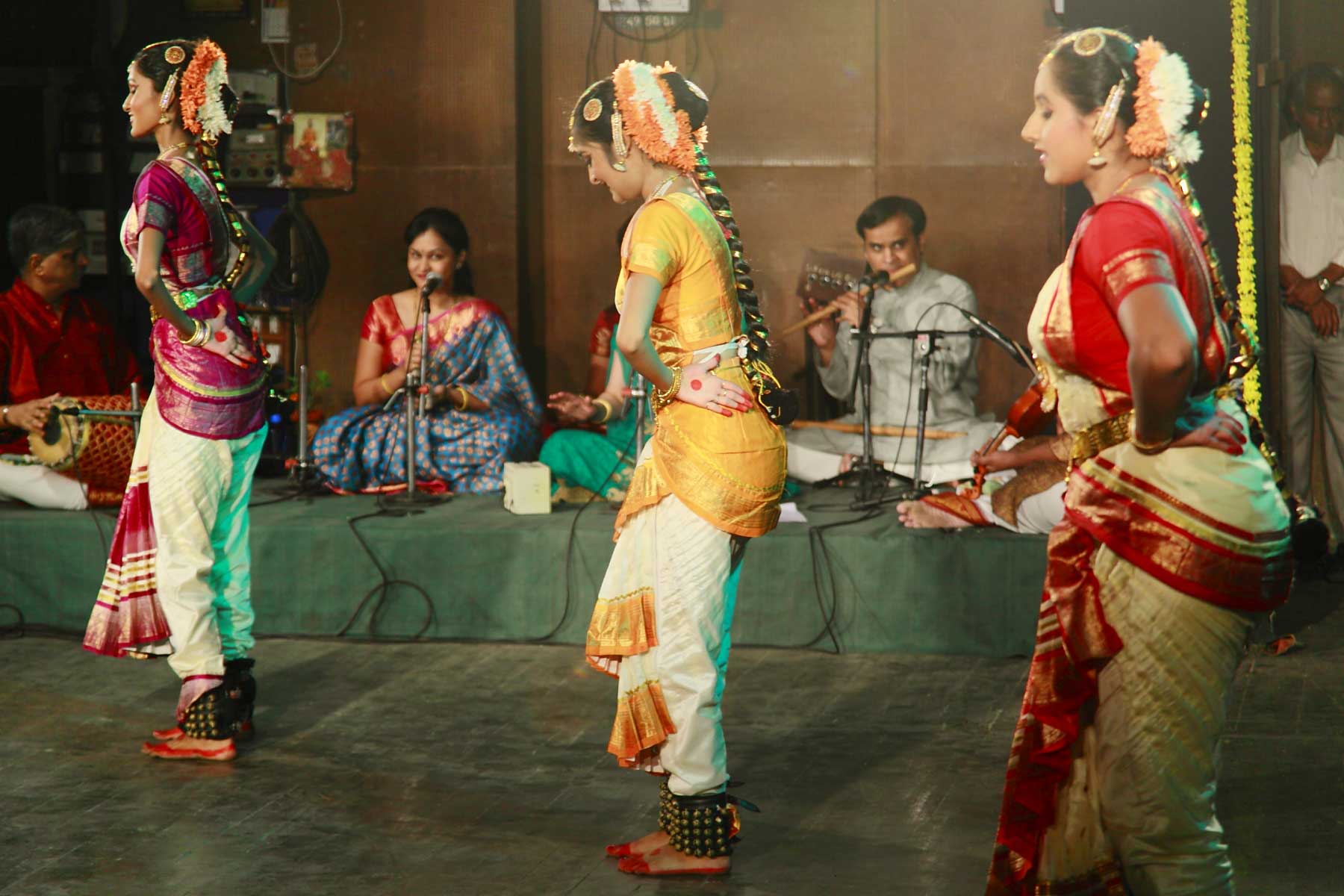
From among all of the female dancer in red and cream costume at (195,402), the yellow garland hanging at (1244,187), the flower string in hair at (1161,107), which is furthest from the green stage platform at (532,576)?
the flower string in hair at (1161,107)

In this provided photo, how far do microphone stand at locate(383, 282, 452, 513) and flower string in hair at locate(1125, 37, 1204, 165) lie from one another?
3400 millimetres

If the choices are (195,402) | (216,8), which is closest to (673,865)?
(195,402)

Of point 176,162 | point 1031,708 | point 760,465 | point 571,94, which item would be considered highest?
point 571,94

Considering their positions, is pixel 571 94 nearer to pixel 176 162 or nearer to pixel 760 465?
pixel 176 162

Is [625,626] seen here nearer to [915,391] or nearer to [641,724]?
[641,724]

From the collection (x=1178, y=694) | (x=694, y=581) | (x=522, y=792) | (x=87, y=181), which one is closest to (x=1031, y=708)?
(x=1178, y=694)

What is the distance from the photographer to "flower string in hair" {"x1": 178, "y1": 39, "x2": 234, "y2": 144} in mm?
3926

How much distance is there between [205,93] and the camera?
395cm

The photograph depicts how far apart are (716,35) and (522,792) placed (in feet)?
14.1

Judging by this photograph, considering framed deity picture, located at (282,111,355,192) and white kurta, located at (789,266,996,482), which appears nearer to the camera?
white kurta, located at (789,266,996,482)

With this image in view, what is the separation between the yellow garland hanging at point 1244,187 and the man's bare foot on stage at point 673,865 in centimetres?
220

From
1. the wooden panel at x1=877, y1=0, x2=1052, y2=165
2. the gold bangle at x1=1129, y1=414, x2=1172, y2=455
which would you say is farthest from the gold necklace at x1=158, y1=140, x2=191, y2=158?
the wooden panel at x1=877, y1=0, x2=1052, y2=165

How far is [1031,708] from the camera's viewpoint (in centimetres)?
251

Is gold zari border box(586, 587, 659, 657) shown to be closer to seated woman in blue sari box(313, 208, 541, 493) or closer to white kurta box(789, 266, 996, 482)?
seated woman in blue sari box(313, 208, 541, 493)
